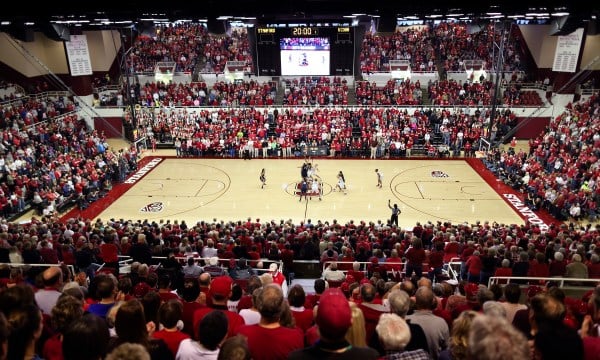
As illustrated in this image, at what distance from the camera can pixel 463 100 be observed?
31406 mm

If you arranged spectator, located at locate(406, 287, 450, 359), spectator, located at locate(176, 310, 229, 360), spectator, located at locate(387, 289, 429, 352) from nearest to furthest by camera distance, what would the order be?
spectator, located at locate(176, 310, 229, 360)
spectator, located at locate(387, 289, 429, 352)
spectator, located at locate(406, 287, 450, 359)

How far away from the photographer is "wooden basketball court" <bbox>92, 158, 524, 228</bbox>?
1938 cm

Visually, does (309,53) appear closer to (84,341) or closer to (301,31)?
(301,31)

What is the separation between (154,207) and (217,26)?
9.22m

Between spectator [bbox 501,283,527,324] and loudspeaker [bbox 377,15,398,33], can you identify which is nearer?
spectator [bbox 501,283,527,324]

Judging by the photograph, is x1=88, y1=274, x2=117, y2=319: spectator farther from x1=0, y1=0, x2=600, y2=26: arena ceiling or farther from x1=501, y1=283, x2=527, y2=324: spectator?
x1=0, y1=0, x2=600, y2=26: arena ceiling

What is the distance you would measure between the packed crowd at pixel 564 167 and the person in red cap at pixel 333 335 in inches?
736

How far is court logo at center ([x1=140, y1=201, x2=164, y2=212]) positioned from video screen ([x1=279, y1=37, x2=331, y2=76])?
10783 mm

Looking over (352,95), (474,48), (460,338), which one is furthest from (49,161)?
(474,48)

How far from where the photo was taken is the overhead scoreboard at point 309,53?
25172mm

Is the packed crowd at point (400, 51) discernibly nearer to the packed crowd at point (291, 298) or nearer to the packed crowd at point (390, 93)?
the packed crowd at point (390, 93)

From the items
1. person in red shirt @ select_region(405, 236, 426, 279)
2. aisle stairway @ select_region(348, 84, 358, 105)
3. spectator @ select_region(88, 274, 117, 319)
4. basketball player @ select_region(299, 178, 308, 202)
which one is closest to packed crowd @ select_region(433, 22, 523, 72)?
aisle stairway @ select_region(348, 84, 358, 105)

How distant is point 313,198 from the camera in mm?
21328

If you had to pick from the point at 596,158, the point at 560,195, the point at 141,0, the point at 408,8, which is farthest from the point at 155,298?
the point at 596,158
